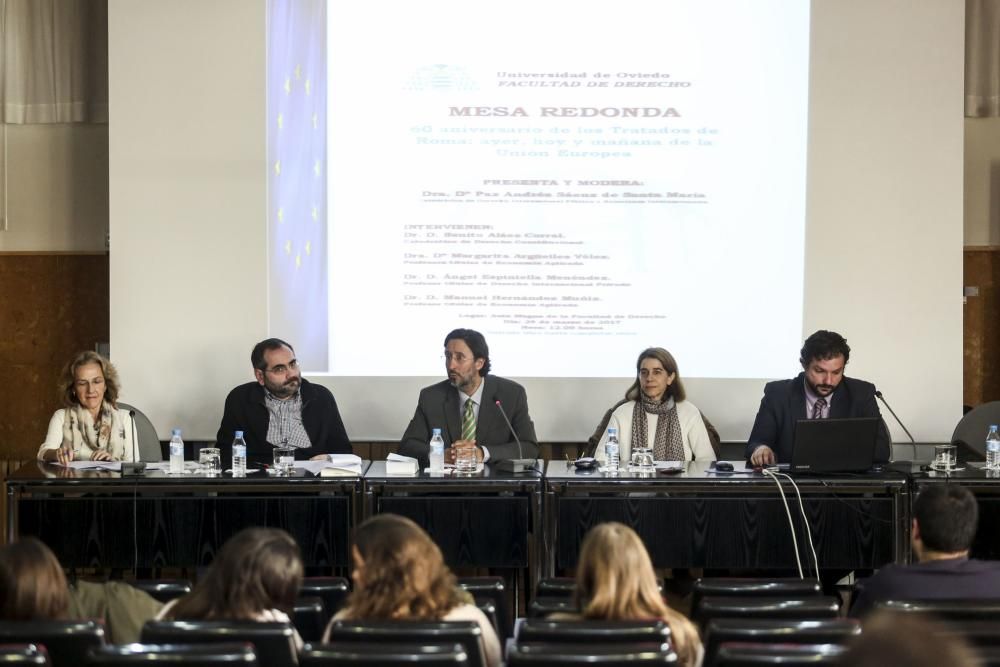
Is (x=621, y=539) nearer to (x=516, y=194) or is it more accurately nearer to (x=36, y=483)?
(x=36, y=483)

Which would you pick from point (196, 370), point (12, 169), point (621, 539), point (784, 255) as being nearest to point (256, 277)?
point (196, 370)

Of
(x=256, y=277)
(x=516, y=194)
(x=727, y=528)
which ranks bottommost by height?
(x=727, y=528)

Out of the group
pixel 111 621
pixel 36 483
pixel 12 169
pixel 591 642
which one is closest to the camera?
pixel 591 642

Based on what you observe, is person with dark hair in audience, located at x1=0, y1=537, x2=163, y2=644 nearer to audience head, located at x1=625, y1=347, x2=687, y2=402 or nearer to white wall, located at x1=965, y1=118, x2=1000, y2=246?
audience head, located at x1=625, y1=347, x2=687, y2=402

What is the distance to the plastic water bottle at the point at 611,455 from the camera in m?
4.79

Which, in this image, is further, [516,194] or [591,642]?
[516,194]

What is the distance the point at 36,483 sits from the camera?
4.61 meters

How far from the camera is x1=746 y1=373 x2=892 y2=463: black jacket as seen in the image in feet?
17.1

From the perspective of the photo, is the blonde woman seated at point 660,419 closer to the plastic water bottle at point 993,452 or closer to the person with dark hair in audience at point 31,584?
the plastic water bottle at point 993,452

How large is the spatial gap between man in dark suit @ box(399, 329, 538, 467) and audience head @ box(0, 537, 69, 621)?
2849mm

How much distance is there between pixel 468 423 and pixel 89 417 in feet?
5.40

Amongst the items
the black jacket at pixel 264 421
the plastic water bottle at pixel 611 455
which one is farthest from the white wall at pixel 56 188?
the plastic water bottle at pixel 611 455

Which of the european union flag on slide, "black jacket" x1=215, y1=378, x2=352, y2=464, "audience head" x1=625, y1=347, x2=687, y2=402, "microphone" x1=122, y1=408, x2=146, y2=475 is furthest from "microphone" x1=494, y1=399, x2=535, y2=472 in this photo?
the european union flag on slide

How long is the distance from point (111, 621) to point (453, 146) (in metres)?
3.71
